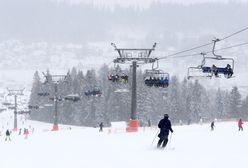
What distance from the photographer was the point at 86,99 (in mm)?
104938

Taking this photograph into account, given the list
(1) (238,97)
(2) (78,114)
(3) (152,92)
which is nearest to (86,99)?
(2) (78,114)

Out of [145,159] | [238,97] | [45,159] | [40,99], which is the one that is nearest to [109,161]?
[145,159]

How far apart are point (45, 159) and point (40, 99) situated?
108m

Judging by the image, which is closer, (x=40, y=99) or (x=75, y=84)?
(x=75, y=84)

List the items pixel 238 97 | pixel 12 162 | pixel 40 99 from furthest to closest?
pixel 40 99 < pixel 238 97 < pixel 12 162

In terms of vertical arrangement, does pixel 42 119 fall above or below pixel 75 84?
below

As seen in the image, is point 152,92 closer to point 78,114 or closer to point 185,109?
point 185,109

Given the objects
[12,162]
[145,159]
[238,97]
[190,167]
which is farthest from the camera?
[238,97]

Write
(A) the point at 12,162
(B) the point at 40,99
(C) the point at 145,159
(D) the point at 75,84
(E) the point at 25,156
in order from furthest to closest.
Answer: (B) the point at 40,99 → (D) the point at 75,84 → (E) the point at 25,156 → (A) the point at 12,162 → (C) the point at 145,159

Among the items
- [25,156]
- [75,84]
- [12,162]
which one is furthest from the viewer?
[75,84]

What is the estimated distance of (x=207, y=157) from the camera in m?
18.7

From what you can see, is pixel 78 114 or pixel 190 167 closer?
pixel 190 167

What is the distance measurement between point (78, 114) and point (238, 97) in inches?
1325

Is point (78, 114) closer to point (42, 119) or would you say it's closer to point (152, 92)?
point (152, 92)
